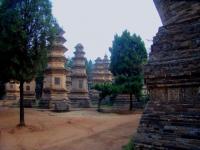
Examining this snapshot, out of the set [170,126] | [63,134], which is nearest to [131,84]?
[63,134]

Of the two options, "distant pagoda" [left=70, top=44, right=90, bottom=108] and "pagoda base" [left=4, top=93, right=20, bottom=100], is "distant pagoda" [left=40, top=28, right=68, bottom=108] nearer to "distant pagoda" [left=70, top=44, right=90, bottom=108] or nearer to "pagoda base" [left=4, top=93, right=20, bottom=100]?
"distant pagoda" [left=70, top=44, right=90, bottom=108]

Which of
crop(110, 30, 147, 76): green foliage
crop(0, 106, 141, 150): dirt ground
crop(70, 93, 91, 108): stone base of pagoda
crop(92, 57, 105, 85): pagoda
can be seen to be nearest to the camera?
crop(0, 106, 141, 150): dirt ground

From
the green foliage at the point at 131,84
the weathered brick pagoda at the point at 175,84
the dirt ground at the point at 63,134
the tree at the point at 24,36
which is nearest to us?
the weathered brick pagoda at the point at 175,84

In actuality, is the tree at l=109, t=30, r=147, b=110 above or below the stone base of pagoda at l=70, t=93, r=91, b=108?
above

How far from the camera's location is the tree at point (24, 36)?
1639cm

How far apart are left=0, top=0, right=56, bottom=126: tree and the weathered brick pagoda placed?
1157 cm

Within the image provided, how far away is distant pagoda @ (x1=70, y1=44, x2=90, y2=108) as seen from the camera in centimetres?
Result: 3331

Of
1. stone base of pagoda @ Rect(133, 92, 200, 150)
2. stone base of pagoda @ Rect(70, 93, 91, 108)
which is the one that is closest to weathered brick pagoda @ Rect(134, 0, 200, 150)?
stone base of pagoda @ Rect(133, 92, 200, 150)

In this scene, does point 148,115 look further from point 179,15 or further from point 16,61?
point 16,61

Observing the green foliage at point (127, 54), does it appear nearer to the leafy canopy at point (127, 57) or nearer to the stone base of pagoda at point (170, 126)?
the leafy canopy at point (127, 57)

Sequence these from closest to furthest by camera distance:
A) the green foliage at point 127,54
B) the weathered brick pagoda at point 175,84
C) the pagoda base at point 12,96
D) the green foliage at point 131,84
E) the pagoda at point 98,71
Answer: the weathered brick pagoda at point 175,84, the green foliage at point 131,84, the green foliage at point 127,54, the pagoda base at point 12,96, the pagoda at point 98,71

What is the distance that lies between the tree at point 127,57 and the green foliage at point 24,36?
11.0m

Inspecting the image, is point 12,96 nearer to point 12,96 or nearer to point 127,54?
point 12,96

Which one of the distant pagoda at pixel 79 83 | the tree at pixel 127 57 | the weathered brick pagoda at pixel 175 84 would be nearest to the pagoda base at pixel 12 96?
the distant pagoda at pixel 79 83
